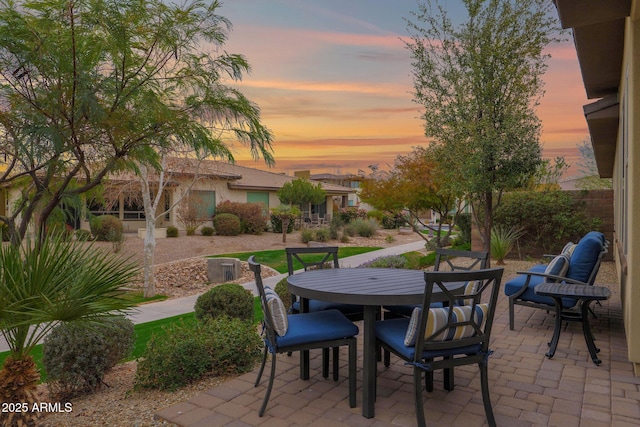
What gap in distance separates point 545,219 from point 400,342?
1022cm

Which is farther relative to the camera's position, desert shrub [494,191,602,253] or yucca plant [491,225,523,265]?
desert shrub [494,191,602,253]

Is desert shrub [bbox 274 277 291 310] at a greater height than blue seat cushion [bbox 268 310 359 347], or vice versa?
blue seat cushion [bbox 268 310 359 347]

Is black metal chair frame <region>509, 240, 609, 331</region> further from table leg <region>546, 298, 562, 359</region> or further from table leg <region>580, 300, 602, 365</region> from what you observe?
table leg <region>580, 300, 602, 365</region>

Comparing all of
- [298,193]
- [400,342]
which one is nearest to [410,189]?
[400,342]

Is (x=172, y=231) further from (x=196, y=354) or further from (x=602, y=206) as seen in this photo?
(x=196, y=354)

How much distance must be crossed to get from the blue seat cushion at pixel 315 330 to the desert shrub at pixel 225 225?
17227 mm

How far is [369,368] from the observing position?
9.95 feet

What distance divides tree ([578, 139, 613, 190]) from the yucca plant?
9.59 meters

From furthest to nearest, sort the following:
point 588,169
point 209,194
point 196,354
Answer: point 209,194 < point 588,169 < point 196,354

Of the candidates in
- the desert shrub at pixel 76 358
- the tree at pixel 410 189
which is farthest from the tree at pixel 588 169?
the desert shrub at pixel 76 358

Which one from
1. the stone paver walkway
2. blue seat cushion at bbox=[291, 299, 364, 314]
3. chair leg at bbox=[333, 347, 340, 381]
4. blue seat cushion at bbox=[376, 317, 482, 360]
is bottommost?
the stone paver walkway

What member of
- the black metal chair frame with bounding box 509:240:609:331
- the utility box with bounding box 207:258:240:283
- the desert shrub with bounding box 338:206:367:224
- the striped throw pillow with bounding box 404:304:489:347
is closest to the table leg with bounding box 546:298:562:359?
the black metal chair frame with bounding box 509:240:609:331

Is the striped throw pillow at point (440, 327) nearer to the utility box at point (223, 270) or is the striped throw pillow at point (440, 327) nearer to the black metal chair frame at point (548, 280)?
the black metal chair frame at point (548, 280)

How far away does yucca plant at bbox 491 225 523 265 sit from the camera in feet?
36.0
